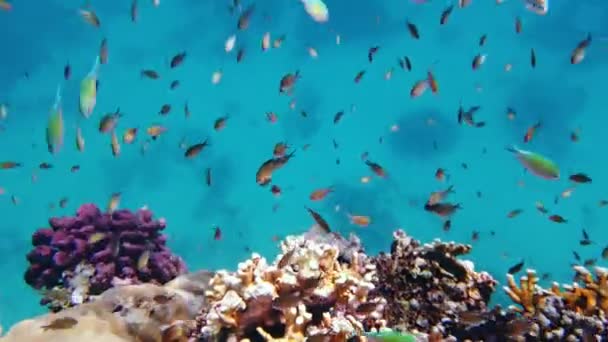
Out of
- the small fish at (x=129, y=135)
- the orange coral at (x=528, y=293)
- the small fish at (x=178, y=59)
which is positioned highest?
the small fish at (x=178, y=59)

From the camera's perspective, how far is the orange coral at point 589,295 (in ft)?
17.8

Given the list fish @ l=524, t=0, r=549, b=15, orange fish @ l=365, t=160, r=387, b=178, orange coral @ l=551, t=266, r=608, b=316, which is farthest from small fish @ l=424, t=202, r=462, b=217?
fish @ l=524, t=0, r=549, b=15

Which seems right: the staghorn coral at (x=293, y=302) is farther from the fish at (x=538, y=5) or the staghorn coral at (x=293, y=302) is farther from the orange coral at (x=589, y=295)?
the fish at (x=538, y=5)

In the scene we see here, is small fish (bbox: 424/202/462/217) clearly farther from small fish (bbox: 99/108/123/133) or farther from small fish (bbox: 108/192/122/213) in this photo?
small fish (bbox: 108/192/122/213)

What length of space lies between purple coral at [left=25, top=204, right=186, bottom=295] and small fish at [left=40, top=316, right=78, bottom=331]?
272cm

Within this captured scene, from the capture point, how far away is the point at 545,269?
49719 millimetres

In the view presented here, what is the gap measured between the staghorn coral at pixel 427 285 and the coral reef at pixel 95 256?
12.4 ft

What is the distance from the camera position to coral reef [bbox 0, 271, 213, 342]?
4.50 m

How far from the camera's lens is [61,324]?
4508mm

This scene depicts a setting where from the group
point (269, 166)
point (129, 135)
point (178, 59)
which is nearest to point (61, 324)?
point (269, 166)

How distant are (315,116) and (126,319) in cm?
4669

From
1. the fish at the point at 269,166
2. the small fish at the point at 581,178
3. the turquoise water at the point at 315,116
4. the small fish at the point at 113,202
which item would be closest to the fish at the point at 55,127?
the fish at the point at 269,166

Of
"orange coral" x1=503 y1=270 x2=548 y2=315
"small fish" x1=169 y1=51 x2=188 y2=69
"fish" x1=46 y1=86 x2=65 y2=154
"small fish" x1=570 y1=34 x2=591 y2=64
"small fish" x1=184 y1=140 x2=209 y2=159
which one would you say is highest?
"small fish" x1=169 y1=51 x2=188 y2=69

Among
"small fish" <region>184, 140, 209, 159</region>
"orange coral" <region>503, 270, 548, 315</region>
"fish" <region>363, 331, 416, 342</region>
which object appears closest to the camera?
"fish" <region>363, 331, 416, 342</region>
